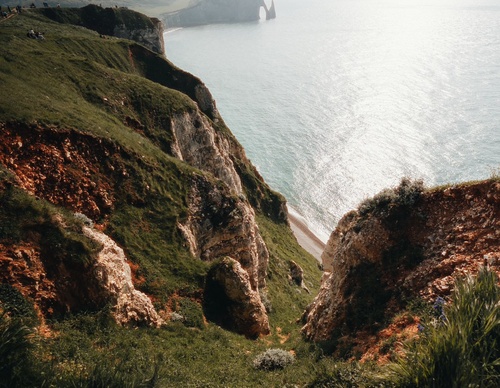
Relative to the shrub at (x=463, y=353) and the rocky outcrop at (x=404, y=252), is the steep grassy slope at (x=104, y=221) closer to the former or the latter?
the rocky outcrop at (x=404, y=252)

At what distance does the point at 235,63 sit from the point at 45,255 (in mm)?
193393

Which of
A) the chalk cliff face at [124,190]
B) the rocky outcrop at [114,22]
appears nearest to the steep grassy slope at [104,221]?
the chalk cliff face at [124,190]

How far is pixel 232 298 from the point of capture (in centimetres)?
2917

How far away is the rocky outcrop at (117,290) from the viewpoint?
19891 millimetres

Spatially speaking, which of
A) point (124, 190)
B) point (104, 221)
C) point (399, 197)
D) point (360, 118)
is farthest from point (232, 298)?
point (360, 118)

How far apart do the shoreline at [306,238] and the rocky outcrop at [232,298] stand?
44111mm

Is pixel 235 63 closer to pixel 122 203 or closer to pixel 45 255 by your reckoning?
pixel 122 203

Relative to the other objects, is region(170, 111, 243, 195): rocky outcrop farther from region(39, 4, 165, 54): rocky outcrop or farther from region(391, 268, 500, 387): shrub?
region(39, 4, 165, 54): rocky outcrop

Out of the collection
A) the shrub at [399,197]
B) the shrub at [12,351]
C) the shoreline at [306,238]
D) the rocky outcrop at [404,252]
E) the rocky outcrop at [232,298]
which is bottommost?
the shoreline at [306,238]

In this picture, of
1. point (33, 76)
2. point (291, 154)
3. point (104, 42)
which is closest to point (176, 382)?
point (33, 76)

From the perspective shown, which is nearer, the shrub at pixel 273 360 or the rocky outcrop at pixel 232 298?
the shrub at pixel 273 360

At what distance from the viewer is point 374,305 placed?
20.7m

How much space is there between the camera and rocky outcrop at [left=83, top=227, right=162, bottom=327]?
19891 millimetres

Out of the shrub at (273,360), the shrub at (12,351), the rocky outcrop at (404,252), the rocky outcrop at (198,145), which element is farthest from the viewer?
the rocky outcrop at (198,145)
